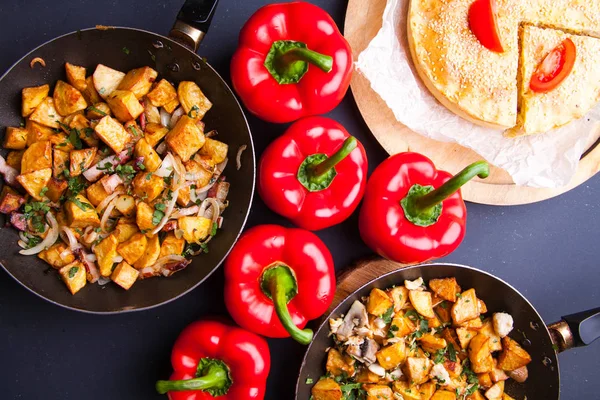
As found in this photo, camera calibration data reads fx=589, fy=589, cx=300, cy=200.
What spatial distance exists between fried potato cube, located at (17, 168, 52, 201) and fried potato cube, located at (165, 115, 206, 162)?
1.53ft

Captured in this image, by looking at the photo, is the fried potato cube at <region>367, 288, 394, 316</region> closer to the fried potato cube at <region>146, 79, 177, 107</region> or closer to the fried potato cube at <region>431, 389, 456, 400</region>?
the fried potato cube at <region>431, 389, 456, 400</region>

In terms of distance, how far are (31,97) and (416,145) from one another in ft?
5.09

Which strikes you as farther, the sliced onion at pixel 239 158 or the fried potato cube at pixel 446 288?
the fried potato cube at pixel 446 288

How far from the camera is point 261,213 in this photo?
8.46ft

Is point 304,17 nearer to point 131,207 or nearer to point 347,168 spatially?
point 347,168

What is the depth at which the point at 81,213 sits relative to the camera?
2.18m

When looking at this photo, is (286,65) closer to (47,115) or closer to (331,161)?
(331,161)

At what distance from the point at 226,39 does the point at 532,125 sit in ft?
4.43

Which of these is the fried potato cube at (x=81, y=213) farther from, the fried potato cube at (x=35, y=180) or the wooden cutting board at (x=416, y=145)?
the wooden cutting board at (x=416, y=145)

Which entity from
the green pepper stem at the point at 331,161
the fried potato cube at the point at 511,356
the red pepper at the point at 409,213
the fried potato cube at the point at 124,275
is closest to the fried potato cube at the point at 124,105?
the fried potato cube at the point at 124,275

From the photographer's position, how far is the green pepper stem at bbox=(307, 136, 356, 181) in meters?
2.06

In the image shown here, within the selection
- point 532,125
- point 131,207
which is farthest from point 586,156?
point 131,207

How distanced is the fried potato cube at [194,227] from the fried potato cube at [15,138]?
2.18 ft

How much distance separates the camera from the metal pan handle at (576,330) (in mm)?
2369
